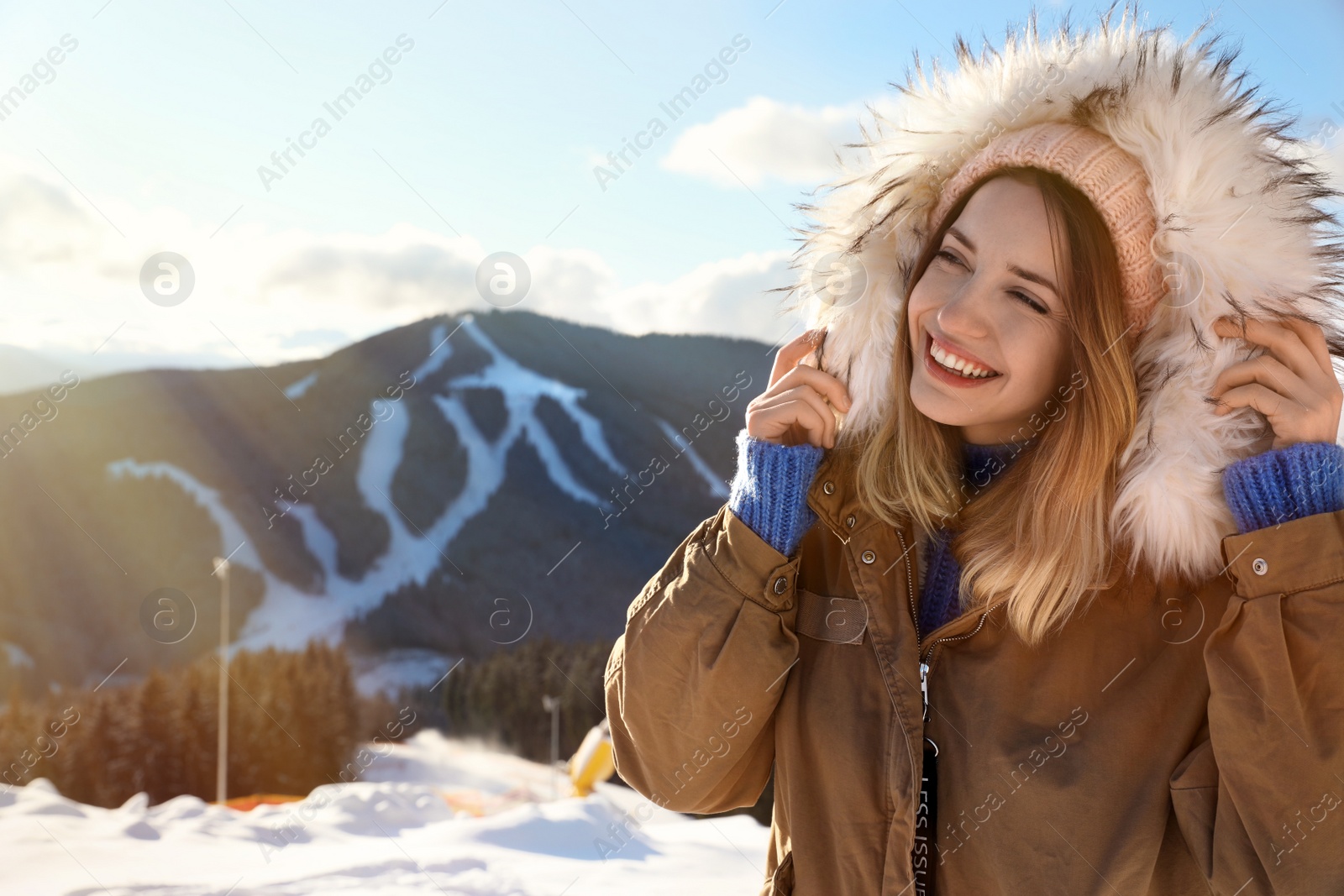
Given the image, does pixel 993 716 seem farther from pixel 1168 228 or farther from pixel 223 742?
pixel 223 742

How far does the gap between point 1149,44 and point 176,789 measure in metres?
16.3

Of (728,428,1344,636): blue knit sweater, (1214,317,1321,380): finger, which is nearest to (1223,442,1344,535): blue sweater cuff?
(728,428,1344,636): blue knit sweater

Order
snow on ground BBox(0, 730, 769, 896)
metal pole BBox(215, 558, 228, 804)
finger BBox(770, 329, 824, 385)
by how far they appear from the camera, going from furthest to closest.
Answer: metal pole BBox(215, 558, 228, 804)
snow on ground BBox(0, 730, 769, 896)
finger BBox(770, 329, 824, 385)

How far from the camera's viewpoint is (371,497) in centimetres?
2406

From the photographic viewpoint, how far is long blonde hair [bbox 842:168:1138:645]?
1165 mm

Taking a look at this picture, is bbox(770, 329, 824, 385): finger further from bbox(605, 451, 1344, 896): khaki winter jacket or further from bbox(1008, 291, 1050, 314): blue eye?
bbox(1008, 291, 1050, 314): blue eye

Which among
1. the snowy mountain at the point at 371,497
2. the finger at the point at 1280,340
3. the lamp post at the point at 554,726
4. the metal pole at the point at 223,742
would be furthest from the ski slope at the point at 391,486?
the finger at the point at 1280,340

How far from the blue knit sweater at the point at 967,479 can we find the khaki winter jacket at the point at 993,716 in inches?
1.5

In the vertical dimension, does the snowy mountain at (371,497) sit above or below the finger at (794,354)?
below

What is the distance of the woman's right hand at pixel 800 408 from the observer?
1312 mm

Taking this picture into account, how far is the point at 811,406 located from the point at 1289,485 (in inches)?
25.1

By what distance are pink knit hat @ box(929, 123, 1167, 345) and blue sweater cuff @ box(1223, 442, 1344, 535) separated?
1.06 feet

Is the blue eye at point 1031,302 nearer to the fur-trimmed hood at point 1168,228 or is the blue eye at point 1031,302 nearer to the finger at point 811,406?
the fur-trimmed hood at point 1168,228

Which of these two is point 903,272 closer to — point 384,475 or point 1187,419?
point 1187,419
